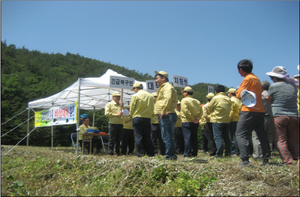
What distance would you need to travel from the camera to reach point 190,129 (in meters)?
6.10

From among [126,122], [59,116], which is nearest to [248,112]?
[126,122]

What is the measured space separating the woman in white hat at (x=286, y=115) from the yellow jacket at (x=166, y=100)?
70.7 inches

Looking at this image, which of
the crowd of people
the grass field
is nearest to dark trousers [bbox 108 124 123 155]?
the crowd of people

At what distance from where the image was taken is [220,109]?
5727 millimetres

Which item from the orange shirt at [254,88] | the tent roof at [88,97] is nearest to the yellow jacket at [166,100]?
the orange shirt at [254,88]

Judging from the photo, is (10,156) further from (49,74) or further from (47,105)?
(49,74)

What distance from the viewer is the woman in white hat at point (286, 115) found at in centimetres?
371

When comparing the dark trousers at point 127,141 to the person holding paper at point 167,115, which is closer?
the person holding paper at point 167,115

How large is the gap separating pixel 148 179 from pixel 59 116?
19.1ft

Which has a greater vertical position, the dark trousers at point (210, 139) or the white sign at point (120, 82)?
the white sign at point (120, 82)

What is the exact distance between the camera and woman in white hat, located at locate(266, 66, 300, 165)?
3.71 metres

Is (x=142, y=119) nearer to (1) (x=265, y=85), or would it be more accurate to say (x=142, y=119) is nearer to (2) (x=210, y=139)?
(2) (x=210, y=139)

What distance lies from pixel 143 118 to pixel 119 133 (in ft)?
6.38

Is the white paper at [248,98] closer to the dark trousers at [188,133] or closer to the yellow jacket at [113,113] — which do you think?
the dark trousers at [188,133]
